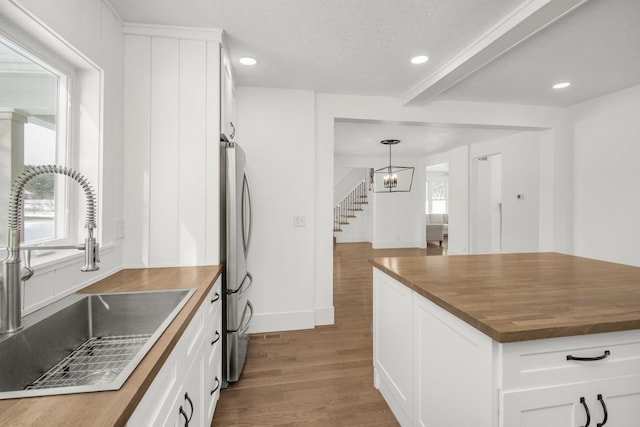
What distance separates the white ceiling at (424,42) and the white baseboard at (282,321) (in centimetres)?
241

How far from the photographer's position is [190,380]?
47.4 inches

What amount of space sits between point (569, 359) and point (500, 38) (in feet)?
6.71

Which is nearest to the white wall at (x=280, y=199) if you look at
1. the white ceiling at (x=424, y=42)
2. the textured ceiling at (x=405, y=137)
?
the white ceiling at (x=424, y=42)

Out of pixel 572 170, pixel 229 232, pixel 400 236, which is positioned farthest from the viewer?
pixel 400 236

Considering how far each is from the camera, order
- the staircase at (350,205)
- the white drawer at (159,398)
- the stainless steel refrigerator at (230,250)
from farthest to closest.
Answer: the staircase at (350,205), the stainless steel refrigerator at (230,250), the white drawer at (159,398)

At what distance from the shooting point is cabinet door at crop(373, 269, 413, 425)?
1.59 meters

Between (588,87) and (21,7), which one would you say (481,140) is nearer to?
(588,87)

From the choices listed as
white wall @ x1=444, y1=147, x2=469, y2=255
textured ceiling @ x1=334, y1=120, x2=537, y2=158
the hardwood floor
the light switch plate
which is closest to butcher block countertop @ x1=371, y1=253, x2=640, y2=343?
the hardwood floor

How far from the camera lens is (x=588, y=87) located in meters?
3.18

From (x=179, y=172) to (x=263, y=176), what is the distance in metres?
1.11

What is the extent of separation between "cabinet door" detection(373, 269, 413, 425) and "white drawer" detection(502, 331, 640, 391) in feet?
2.04

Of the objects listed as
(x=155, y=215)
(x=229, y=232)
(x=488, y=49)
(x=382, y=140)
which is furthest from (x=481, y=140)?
(x=155, y=215)

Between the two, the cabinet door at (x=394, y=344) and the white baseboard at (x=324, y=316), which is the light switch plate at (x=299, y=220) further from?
the cabinet door at (x=394, y=344)

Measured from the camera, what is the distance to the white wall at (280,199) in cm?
304
